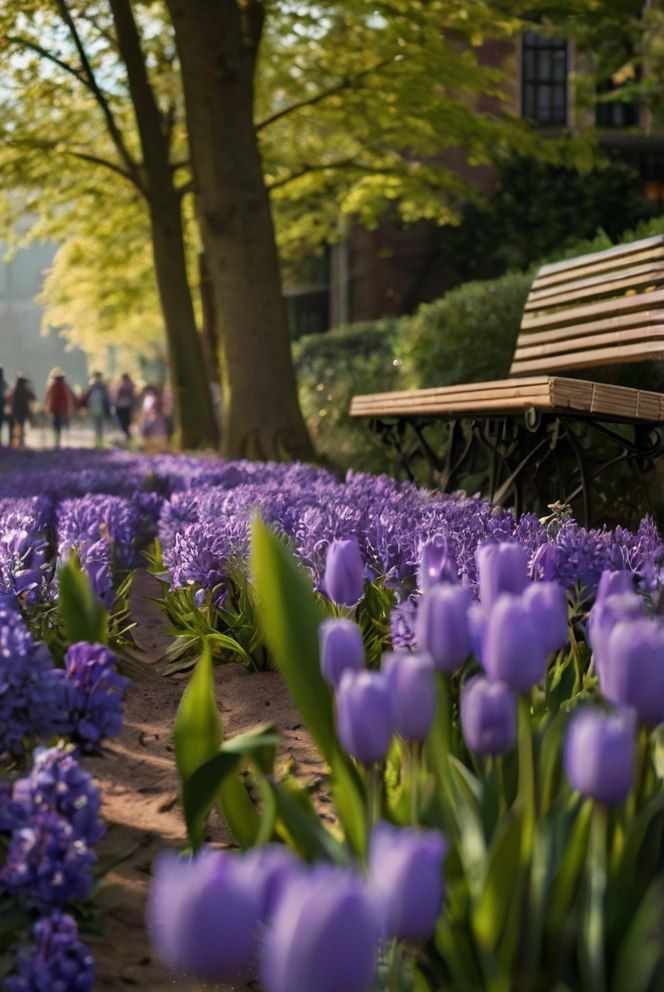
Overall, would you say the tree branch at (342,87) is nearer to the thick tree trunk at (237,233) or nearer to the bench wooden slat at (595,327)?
the thick tree trunk at (237,233)

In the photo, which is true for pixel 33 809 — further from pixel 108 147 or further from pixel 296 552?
pixel 108 147

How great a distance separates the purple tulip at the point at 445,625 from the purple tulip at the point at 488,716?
85mm

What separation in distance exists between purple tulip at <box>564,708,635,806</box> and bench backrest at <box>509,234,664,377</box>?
149 inches

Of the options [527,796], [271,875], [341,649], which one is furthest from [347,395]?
[271,875]

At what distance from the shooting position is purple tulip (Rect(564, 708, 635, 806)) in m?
1.56

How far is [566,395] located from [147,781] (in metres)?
2.14

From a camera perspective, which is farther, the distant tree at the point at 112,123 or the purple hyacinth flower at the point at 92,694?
the distant tree at the point at 112,123

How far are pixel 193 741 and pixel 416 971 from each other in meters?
0.61

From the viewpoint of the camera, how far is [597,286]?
671cm

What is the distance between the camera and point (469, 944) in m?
1.85

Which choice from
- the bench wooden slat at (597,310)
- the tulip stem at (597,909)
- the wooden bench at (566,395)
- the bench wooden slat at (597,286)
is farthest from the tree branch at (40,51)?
the tulip stem at (597,909)

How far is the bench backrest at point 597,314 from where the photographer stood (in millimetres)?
5562

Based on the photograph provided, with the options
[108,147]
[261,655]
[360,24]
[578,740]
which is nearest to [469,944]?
[578,740]

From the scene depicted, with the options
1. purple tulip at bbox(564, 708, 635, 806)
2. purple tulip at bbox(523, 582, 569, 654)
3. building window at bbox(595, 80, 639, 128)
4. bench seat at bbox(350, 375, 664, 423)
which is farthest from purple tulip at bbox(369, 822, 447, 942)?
building window at bbox(595, 80, 639, 128)
